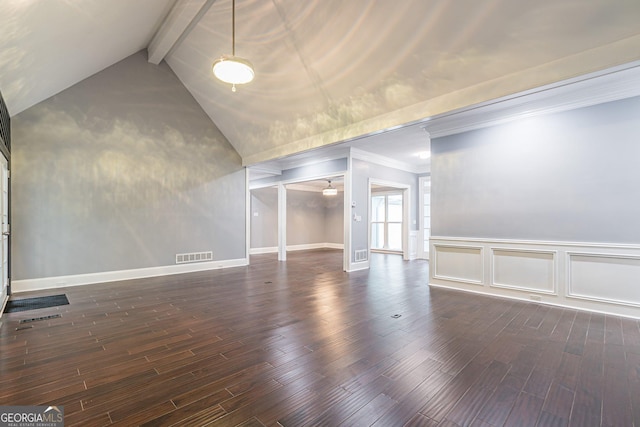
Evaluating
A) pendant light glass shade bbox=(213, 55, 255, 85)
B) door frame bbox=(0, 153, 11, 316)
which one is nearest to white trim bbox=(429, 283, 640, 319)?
pendant light glass shade bbox=(213, 55, 255, 85)

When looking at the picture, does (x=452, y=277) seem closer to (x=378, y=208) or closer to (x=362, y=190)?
(x=362, y=190)

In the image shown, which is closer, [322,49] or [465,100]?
[465,100]

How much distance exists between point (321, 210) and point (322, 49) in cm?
865

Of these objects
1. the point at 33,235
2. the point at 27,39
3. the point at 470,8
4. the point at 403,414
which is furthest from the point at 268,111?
the point at 403,414

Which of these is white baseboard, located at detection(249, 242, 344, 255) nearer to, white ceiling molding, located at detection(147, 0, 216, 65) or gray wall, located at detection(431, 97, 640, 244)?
white ceiling molding, located at detection(147, 0, 216, 65)

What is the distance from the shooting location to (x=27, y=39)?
3.10 m

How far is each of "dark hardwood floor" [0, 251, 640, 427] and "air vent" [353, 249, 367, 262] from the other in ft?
7.89

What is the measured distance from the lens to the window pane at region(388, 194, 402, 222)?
10.5 metres

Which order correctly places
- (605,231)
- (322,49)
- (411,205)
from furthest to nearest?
(411,205) → (322,49) → (605,231)

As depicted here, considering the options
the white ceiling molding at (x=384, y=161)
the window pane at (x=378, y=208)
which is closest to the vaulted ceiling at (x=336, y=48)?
the white ceiling molding at (x=384, y=161)

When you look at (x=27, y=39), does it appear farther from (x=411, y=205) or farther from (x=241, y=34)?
(x=411, y=205)

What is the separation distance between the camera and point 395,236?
10562 mm

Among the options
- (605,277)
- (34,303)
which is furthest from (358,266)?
(34,303)

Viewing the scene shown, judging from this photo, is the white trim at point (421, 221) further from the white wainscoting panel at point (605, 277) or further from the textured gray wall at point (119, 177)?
the textured gray wall at point (119, 177)
